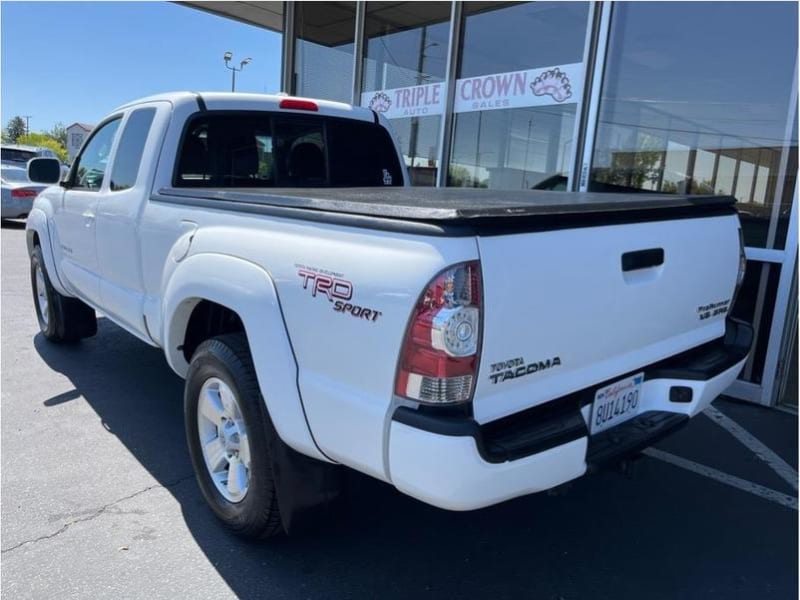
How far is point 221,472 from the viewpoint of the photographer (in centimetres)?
283

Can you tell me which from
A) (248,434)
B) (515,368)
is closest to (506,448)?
(515,368)

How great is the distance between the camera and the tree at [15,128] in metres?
70.2

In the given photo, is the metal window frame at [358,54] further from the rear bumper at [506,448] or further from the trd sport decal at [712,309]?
the rear bumper at [506,448]

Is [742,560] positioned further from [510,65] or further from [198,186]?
[510,65]

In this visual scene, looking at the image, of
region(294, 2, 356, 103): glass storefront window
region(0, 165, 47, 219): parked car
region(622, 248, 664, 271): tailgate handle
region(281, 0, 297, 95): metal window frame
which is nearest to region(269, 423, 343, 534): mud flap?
region(622, 248, 664, 271): tailgate handle

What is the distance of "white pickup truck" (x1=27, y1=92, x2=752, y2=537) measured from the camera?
182 centimetres

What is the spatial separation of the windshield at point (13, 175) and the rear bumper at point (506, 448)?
15.8m

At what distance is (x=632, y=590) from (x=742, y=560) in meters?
0.62

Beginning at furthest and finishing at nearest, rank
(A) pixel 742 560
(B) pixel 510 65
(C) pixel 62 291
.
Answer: (B) pixel 510 65, (C) pixel 62 291, (A) pixel 742 560

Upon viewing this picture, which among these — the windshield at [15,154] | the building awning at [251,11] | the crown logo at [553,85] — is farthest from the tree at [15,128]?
the crown logo at [553,85]

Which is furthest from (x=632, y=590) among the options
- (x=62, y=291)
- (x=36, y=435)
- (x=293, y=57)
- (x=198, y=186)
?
(x=293, y=57)

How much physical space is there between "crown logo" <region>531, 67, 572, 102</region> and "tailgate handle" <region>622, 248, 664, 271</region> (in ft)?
13.8

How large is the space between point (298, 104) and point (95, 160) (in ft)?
5.58

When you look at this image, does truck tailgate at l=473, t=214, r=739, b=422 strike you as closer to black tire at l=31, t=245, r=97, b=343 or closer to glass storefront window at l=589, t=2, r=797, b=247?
glass storefront window at l=589, t=2, r=797, b=247
